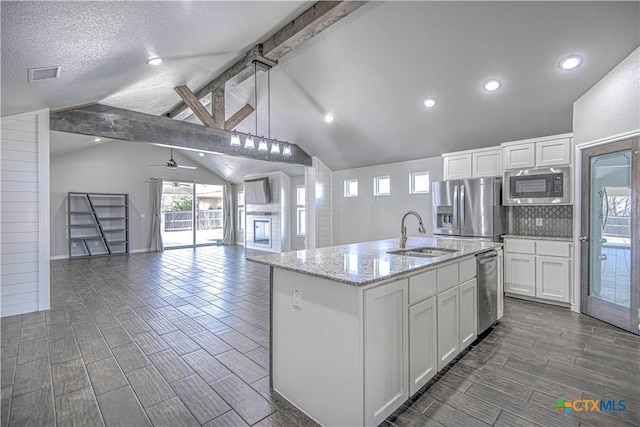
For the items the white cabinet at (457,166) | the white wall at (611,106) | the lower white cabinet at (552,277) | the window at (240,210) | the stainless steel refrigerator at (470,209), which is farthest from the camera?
the window at (240,210)

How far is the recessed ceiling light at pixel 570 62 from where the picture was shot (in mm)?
3176

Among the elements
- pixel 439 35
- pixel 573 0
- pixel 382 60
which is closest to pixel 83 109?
pixel 382 60

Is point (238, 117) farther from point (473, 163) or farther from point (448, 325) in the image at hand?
point (448, 325)

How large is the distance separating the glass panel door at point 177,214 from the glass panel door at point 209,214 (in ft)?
0.87

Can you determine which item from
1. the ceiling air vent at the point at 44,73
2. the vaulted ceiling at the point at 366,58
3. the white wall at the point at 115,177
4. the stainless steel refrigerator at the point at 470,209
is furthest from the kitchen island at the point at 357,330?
the white wall at the point at 115,177

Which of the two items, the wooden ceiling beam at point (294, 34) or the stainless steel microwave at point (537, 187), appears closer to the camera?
the wooden ceiling beam at point (294, 34)

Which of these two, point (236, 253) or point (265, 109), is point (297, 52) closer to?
point (265, 109)

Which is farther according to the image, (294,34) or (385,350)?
(294,34)

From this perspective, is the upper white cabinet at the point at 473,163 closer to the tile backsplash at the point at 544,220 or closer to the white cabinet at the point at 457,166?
the white cabinet at the point at 457,166

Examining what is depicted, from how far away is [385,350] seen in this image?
1760mm

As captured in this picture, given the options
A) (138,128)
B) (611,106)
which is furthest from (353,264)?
(138,128)

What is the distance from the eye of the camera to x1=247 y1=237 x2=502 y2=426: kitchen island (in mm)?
Answer: 1649

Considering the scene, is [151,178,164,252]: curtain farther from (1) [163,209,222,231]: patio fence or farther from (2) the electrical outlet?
(2) the electrical outlet

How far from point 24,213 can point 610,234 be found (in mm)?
6871
